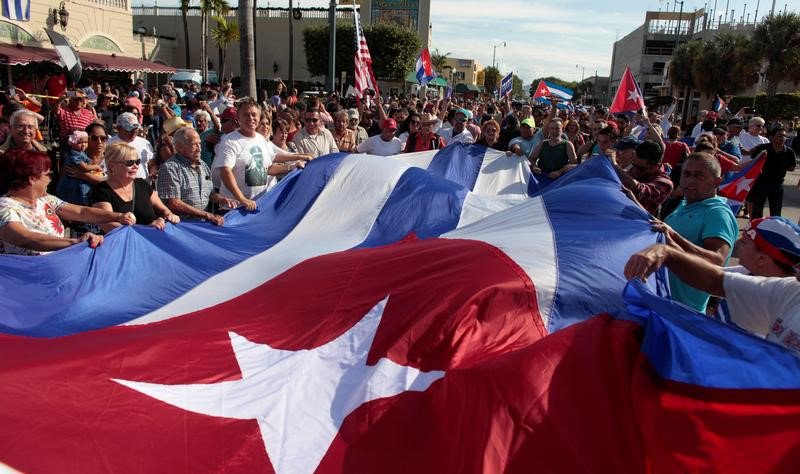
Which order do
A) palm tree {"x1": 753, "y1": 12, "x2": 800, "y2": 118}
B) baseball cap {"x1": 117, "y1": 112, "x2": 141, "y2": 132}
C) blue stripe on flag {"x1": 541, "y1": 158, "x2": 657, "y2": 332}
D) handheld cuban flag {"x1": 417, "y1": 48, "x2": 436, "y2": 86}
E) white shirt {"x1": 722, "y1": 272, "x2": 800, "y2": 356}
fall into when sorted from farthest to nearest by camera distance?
palm tree {"x1": 753, "y1": 12, "x2": 800, "y2": 118}, handheld cuban flag {"x1": 417, "y1": 48, "x2": 436, "y2": 86}, baseball cap {"x1": 117, "y1": 112, "x2": 141, "y2": 132}, blue stripe on flag {"x1": 541, "y1": 158, "x2": 657, "y2": 332}, white shirt {"x1": 722, "y1": 272, "x2": 800, "y2": 356}

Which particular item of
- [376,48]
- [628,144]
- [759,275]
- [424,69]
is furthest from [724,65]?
[759,275]

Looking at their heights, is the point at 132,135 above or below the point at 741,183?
above

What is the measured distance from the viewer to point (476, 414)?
2174 millimetres

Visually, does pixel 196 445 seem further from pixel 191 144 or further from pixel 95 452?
pixel 191 144

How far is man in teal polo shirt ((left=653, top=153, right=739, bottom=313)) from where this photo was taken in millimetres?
3346

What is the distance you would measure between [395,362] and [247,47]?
10584 mm

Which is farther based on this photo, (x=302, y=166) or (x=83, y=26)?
(x=83, y=26)

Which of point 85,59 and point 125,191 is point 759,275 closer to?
point 125,191

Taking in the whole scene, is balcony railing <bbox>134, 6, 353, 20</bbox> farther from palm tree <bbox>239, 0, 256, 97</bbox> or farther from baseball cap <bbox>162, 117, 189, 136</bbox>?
baseball cap <bbox>162, 117, 189, 136</bbox>

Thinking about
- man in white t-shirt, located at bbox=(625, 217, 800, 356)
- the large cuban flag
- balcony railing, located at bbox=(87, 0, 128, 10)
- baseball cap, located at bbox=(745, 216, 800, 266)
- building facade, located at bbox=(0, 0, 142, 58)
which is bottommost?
the large cuban flag

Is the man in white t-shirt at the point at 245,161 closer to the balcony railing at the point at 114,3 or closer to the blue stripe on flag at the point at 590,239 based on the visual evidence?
the blue stripe on flag at the point at 590,239

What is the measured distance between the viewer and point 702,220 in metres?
3.42

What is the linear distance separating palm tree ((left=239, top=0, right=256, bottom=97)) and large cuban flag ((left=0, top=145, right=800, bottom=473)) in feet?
28.1

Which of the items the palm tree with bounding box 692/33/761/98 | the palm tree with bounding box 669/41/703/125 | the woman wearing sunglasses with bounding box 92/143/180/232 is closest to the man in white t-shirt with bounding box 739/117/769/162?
the woman wearing sunglasses with bounding box 92/143/180/232
